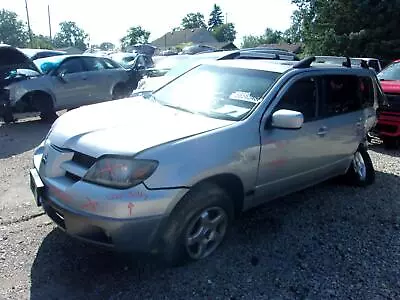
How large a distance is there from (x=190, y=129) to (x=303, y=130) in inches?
53.3

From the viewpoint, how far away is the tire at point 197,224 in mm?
3057

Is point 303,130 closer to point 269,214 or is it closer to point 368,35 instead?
point 269,214

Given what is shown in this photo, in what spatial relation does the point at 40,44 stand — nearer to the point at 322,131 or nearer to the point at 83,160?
the point at 322,131

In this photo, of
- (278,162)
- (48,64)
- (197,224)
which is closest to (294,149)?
(278,162)

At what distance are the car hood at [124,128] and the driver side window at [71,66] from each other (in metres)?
6.34

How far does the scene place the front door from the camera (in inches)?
144

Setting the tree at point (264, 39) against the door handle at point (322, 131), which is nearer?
the door handle at point (322, 131)

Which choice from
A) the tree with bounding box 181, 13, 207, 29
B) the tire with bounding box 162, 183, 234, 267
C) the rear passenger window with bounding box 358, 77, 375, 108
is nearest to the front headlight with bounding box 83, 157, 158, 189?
the tire with bounding box 162, 183, 234, 267

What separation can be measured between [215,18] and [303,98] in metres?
120

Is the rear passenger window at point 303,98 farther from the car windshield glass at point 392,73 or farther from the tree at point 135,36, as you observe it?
the tree at point 135,36

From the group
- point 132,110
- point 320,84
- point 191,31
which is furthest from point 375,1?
point 191,31

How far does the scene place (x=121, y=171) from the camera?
284cm

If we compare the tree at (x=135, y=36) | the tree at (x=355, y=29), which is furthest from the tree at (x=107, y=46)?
the tree at (x=355, y=29)

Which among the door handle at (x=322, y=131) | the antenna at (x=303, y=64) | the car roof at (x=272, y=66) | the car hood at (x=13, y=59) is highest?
the antenna at (x=303, y=64)
